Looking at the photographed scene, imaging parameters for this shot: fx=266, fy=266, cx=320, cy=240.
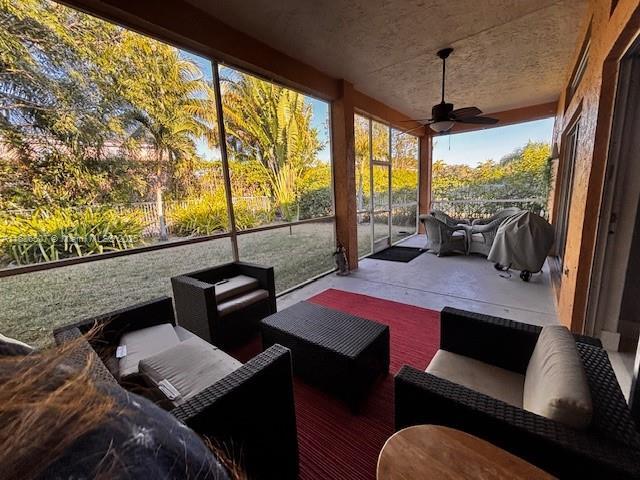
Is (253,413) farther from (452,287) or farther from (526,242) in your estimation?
(526,242)

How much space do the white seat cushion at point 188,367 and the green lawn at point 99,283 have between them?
105cm

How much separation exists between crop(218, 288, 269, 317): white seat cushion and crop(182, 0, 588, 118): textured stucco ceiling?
8.45ft

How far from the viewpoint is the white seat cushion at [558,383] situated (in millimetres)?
784

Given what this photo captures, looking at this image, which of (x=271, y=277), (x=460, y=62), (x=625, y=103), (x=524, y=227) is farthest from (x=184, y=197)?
(x=524, y=227)

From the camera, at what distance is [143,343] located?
5.45 ft

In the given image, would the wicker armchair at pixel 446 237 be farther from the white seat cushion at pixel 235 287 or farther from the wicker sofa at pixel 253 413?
the wicker sofa at pixel 253 413

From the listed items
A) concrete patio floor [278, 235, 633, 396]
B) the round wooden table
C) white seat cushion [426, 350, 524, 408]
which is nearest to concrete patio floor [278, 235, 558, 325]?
concrete patio floor [278, 235, 633, 396]

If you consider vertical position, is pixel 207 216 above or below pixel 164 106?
below

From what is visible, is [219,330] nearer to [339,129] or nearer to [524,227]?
[339,129]

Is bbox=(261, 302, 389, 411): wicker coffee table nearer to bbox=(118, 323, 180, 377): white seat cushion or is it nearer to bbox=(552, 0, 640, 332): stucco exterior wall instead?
bbox=(118, 323, 180, 377): white seat cushion

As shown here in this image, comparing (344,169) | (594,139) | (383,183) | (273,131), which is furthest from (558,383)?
(383,183)

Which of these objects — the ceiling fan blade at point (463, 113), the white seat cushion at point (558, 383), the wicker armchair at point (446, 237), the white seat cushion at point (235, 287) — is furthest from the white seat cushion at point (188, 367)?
the wicker armchair at point (446, 237)

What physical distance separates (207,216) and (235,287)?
0.86 m

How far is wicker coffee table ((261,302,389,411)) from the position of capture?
157 cm
